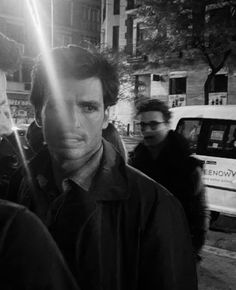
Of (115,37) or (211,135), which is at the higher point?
(115,37)

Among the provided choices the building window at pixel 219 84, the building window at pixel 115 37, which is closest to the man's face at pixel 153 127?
the building window at pixel 219 84

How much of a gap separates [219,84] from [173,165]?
2259 cm

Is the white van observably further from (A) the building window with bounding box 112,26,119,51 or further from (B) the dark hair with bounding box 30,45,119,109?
(A) the building window with bounding box 112,26,119,51

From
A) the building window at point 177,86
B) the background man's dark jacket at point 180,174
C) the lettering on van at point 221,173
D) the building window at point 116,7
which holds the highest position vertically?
the building window at point 116,7

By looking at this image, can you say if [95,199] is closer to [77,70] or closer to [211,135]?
[77,70]

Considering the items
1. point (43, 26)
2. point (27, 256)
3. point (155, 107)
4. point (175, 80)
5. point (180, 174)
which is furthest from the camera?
point (43, 26)

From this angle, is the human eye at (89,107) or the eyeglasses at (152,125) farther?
the eyeglasses at (152,125)

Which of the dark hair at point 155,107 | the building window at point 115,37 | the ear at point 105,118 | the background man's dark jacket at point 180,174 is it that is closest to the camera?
the ear at point 105,118

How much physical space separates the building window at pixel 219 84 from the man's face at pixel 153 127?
21.8 meters

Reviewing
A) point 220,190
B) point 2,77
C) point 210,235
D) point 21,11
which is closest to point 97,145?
point 2,77

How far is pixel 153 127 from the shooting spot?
3.67 metres

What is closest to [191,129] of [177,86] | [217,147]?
[217,147]

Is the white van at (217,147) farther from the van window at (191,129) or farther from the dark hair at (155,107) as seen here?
the dark hair at (155,107)

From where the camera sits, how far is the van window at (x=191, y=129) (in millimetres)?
7113
